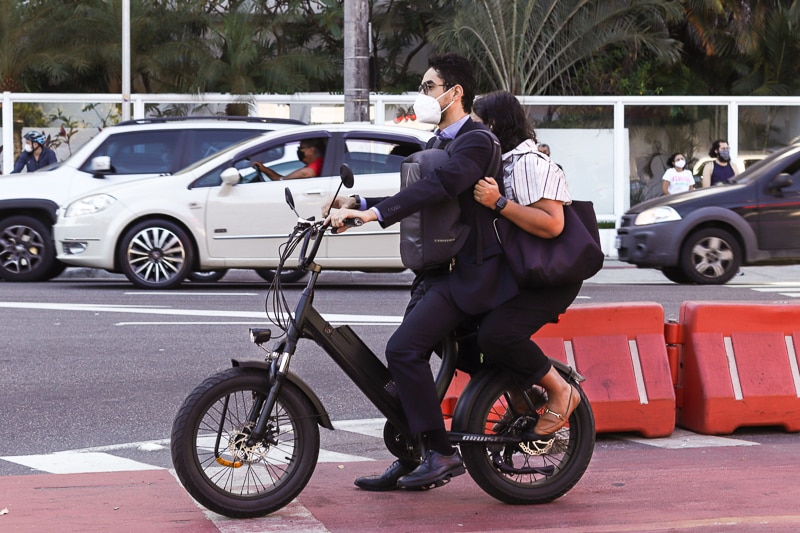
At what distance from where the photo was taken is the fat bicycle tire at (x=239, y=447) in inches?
193

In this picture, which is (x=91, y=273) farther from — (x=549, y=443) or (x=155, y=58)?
(x=549, y=443)

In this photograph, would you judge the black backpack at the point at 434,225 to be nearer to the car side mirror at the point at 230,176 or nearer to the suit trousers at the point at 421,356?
the suit trousers at the point at 421,356

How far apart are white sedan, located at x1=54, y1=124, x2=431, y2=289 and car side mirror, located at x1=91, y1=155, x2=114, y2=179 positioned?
907 mm

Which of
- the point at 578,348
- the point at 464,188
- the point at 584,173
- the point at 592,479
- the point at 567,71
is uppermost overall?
the point at 567,71

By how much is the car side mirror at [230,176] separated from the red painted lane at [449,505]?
780 centimetres

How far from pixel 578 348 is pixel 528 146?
1.71 metres

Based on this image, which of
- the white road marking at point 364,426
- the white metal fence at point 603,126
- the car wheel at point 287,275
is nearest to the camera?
the white road marking at point 364,426

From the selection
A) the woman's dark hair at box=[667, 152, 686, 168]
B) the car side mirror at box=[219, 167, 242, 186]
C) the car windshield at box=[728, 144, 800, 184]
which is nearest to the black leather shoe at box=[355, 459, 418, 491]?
the car side mirror at box=[219, 167, 242, 186]

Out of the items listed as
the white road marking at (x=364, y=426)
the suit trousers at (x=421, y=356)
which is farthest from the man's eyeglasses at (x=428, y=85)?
the white road marking at (x=364, y=426)

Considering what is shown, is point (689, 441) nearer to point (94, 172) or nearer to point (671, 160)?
point (94, 172)

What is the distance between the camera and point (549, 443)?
17.4ft

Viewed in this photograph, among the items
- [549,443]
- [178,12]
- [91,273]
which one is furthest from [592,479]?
[178,12]

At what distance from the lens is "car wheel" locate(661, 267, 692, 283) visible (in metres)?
15.6

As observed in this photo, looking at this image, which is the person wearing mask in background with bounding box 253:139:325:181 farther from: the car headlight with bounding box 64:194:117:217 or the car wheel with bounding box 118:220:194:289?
the car headlight with bounding box 64:194:117:217
